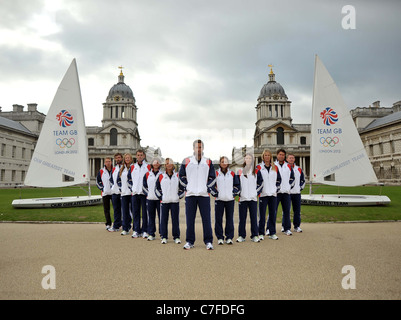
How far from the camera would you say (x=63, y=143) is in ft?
41.6

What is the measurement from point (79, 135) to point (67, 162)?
135 cm

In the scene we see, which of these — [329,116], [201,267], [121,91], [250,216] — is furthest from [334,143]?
[121,91]

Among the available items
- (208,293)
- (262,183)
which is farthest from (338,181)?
(208,293)

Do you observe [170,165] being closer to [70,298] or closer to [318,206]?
[70,298]

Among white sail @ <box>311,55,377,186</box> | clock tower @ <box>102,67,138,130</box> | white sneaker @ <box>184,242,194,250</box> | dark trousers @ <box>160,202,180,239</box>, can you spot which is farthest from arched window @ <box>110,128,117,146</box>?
white sneaker @ <box>184,242,194,250</box>

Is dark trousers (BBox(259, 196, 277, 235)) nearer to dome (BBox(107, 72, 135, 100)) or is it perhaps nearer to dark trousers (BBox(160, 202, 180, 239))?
dark trousers (BBox(160, 202, 180, 239))

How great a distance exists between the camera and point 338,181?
12320 mm

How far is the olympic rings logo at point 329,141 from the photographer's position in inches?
A: 480

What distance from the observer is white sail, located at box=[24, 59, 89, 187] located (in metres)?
12.6

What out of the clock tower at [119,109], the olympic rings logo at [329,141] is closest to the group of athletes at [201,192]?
the olympic rings logo at [329,141]

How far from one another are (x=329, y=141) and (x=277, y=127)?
55005 mm

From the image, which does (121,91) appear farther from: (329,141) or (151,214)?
(151,214)

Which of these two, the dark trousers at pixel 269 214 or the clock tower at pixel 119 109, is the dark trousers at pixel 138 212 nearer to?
the dark trousers at pixel 269 214
